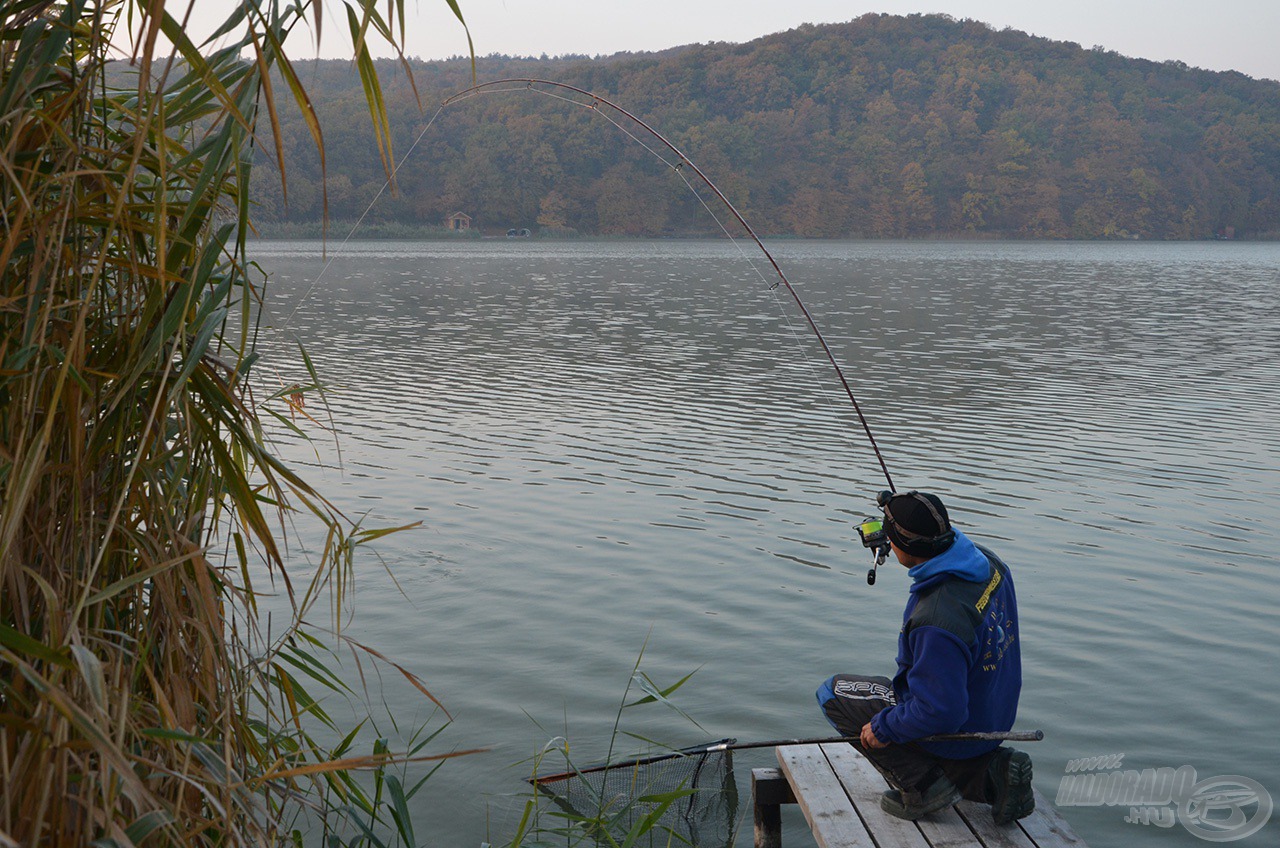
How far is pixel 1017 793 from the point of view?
3637 millimetres

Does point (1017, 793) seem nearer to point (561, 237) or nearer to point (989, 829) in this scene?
point (989, 829)

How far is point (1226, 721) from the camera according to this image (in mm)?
5965

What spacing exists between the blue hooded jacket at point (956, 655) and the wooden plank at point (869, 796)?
0.25 meters

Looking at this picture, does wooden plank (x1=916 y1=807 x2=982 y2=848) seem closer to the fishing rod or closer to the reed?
the fishing rod

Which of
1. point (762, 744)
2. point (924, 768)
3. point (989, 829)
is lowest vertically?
point (762, 744)

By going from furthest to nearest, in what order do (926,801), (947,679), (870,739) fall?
1. (870,739)
2. (926,801)
3. (947,679)

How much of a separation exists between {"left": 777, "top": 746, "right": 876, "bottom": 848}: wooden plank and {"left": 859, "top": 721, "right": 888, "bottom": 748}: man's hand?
218mm

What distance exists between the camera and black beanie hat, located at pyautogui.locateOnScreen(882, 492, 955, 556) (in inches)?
147

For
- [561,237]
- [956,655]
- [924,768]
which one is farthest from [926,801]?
[561,237]

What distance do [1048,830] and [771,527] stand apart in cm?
595

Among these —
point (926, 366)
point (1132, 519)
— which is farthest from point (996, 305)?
point (1132, 519)

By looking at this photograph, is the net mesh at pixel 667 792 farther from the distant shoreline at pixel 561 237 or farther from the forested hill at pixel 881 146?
the forested hill at pixel 881 146

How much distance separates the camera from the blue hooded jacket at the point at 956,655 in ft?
11.8

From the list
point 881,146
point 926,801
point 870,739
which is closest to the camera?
point 926,801
